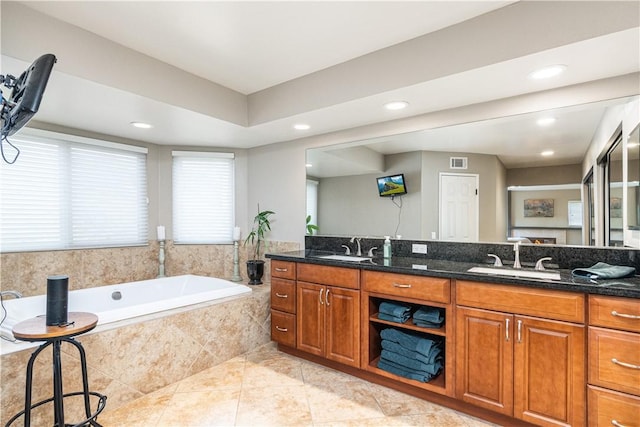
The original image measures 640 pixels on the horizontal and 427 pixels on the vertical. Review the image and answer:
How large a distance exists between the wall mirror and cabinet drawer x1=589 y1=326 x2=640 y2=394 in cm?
75

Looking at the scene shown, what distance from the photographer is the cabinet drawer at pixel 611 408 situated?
5.14ft

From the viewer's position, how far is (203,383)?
2.50 m

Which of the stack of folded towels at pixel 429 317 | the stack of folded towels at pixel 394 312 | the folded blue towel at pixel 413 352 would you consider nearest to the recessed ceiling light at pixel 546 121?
the stack of folded towels at pixel 429 317

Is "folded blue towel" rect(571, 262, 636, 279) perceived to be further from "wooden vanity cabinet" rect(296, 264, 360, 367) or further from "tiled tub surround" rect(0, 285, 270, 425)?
"tiled tub surround" rect(0, 285, 270, 425)

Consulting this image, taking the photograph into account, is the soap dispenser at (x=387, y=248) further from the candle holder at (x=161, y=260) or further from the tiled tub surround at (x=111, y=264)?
the candle holder at (x=161, y=260)

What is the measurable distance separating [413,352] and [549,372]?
780 mm

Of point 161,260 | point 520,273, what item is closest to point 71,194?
point 161,260

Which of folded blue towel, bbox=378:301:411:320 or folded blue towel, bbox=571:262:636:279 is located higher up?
folded blue towel, bbox=571:262:636:279

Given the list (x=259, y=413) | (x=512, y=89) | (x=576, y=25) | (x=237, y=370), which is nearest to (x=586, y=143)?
(x=512, y=89)

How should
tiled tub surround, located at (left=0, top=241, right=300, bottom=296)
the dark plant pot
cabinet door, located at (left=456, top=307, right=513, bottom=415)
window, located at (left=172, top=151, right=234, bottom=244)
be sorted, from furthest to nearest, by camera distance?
window, located at (left=172, top=151, right=234, bottom=244) < the dark plant pot < tiled tub surround, located at (left=0, top=241, right=300, bottom=296) < cabinet door, located at (left=456, top=307, right=513, bottom=415)

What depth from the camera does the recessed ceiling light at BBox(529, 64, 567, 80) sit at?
1879 mm

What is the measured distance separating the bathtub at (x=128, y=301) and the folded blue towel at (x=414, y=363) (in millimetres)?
1450

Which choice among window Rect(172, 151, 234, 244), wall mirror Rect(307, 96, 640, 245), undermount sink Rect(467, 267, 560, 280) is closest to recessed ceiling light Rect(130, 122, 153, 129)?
window Rect(172, 151, 234, 244)

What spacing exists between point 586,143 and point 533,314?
4.19 feet
